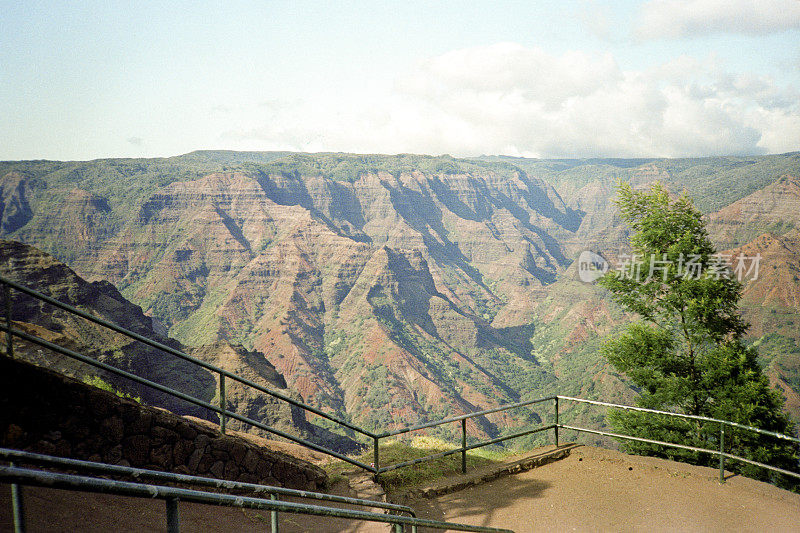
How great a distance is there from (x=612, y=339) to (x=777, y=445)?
514 cm

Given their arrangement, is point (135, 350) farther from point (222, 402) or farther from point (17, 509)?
point (17, 509)

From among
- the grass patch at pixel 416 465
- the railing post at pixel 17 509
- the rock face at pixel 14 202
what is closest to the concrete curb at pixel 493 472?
the grass patch at pixel 416 465

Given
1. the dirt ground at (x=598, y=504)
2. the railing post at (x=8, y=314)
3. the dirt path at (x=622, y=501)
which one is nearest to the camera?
the railing post at (x=8, y=314)

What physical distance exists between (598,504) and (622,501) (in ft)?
1.19

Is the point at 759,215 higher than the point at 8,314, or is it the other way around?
the point at 759,215

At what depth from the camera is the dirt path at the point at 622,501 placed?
677 centimetres

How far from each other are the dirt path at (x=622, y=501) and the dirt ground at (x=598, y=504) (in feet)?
0.04

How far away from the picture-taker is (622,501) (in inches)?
291

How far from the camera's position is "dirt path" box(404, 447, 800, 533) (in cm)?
677

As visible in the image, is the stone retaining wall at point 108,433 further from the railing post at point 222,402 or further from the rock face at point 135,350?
the rock face at point 135,350

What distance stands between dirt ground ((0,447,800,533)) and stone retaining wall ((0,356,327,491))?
2.10 feet

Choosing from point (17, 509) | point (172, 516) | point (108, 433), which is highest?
point (17, 509)

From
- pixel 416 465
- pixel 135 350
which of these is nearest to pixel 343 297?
pixel 135 350

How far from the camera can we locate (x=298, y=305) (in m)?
151
